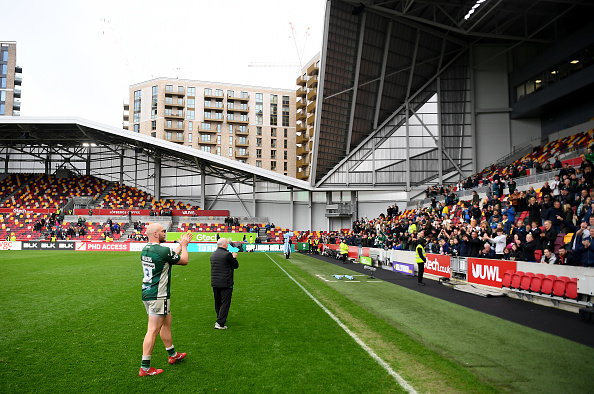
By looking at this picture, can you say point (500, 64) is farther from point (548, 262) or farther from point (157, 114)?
point (157, 114)

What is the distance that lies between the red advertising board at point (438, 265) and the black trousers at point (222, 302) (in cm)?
1109

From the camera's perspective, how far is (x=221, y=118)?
286 ft

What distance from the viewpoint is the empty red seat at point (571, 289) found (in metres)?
10.1

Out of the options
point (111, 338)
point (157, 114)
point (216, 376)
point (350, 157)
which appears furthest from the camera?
point (157, 114)

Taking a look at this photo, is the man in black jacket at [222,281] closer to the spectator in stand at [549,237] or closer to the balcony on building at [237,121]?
the spectator in stand at [549,237]

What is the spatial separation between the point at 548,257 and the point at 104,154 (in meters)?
56.3

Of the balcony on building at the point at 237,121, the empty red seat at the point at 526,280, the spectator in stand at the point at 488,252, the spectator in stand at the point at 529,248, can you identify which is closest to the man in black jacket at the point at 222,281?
the empty red seat at the point at 526,280

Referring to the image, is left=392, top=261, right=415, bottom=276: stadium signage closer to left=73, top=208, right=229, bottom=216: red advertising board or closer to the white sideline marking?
the white sideline marking

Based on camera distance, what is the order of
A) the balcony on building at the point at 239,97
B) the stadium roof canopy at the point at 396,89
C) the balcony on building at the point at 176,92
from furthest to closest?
the balcony on building at the point at 239,97, the balcony on building at the point at 176,92, the stadium roof canopy at the point at 396,89

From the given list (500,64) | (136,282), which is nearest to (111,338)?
(136,282)

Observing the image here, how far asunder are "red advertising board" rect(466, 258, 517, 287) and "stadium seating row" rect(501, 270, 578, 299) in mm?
277

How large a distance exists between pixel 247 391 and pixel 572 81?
33.6 m

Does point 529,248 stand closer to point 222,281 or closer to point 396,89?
point 222,281

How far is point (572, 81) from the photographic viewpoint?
96.2 feet
